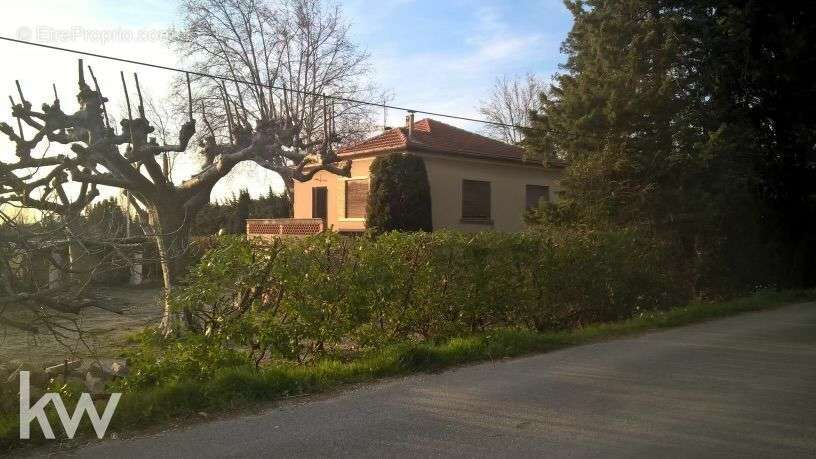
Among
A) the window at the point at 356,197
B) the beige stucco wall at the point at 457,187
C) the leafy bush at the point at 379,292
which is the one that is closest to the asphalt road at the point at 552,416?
the leafy bush at the point at 379,292

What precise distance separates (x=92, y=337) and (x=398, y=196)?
1400 cm

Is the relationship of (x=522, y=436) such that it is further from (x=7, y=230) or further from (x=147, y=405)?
(x=7, y=230)

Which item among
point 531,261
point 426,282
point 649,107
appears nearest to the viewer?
point 426,282

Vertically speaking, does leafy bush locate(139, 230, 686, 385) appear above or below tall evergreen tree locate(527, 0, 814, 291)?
below

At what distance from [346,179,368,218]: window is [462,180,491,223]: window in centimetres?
337

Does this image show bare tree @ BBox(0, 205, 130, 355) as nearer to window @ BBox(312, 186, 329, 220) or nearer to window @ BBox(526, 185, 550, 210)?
window @ BBox(312, 186, 329, 220)

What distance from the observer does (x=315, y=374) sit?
7.43 m

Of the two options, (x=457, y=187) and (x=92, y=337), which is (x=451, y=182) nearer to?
(x=457, y=187)

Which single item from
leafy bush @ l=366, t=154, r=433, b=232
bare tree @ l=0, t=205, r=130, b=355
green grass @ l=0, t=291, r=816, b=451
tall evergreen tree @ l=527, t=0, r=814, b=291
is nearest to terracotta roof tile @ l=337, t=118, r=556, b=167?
leafy bush @ l=366, t=154, r=433, b=232

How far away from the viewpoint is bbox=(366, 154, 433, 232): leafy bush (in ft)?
66.5

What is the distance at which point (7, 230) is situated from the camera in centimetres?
593

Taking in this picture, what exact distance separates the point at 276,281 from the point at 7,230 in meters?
2.97

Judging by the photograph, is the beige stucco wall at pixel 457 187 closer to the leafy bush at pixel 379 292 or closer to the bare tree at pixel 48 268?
the leafy bush at pixel 379 292

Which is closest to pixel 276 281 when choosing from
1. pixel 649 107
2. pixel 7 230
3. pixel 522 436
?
pixel 7 230
